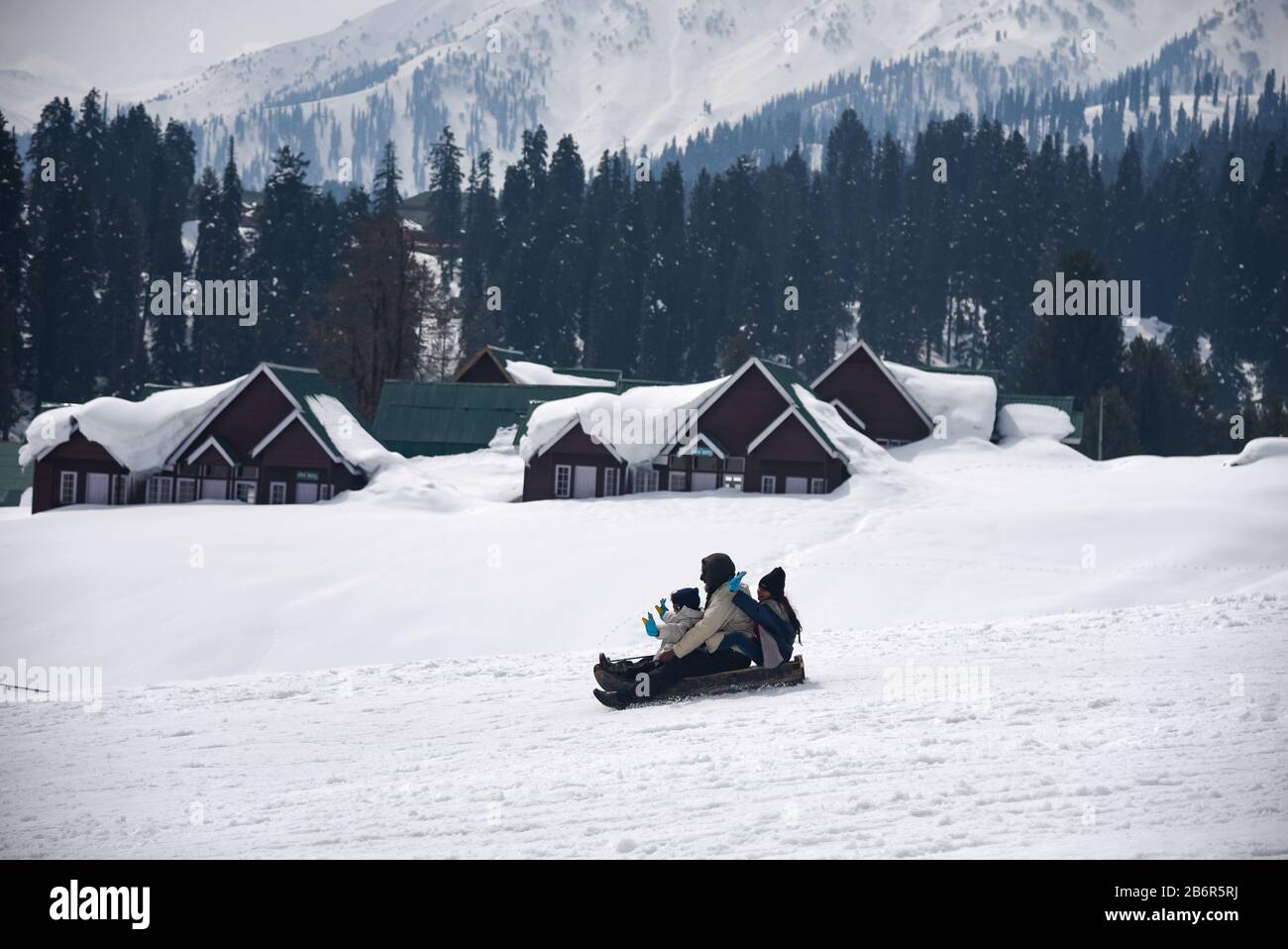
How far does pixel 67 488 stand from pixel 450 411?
1553 centimetres

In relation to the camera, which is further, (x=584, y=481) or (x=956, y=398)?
(x=956, y=398)

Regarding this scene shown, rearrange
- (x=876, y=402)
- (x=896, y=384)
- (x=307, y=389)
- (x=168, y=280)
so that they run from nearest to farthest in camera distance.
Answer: (x=307, y=389) < (x=896, y=384) < (x=876, y=402) < (x=168, y=280)

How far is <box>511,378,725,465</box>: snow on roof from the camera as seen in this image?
4325 centimetres

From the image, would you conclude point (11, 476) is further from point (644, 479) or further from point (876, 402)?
point (876, 402)

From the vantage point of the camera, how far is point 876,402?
172 feet

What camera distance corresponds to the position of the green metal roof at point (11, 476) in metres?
53.7

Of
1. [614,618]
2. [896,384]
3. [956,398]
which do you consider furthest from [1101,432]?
[614,618]

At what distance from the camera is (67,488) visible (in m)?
43.6

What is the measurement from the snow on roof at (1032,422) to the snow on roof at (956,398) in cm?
131

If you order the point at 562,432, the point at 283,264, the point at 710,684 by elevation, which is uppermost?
the point at 283,264

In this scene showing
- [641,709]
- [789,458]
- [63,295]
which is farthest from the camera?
[63,295]

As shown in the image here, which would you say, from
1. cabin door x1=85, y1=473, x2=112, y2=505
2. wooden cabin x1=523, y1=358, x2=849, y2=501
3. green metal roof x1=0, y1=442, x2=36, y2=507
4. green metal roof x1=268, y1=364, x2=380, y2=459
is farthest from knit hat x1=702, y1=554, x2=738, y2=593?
green metal roof x1=0, y1=442, x2=36, y2=507

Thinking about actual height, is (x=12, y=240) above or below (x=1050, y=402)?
above
